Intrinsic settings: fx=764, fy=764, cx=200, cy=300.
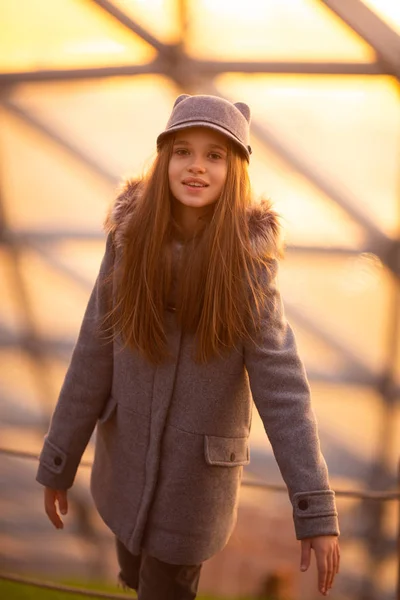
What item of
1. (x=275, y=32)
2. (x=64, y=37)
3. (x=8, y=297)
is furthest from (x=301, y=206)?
(x=8, y=297)

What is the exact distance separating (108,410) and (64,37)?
8.65 ft

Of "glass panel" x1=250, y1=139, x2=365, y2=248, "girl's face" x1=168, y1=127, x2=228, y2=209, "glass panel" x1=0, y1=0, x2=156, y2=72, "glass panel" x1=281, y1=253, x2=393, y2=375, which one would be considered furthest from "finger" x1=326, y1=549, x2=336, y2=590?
"glass panel" x1=281, y1=253, x2=393, y2=375

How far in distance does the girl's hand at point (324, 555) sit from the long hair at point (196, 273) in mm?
507

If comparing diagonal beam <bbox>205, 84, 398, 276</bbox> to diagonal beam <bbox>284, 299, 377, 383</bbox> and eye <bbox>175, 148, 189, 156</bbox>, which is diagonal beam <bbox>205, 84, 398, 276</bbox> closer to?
diagonal beam <bbox>284, 299, 377, 383</bbox>

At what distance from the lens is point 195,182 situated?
1896 millimetres

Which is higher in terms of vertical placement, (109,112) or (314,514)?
(109,112)

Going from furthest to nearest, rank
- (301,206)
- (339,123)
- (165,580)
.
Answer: (301,206)
(339,123)
(165,580)

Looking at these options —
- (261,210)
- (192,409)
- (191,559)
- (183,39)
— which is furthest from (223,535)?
(183,39)

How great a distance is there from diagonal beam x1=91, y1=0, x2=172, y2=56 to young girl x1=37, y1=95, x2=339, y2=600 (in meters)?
2.05

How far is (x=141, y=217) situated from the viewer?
1.94 meters

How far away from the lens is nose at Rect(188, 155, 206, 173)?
1.88 metres

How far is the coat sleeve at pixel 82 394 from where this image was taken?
2088 mm

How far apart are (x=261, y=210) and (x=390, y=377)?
167 inches

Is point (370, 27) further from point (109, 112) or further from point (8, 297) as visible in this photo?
point (8, 297)
